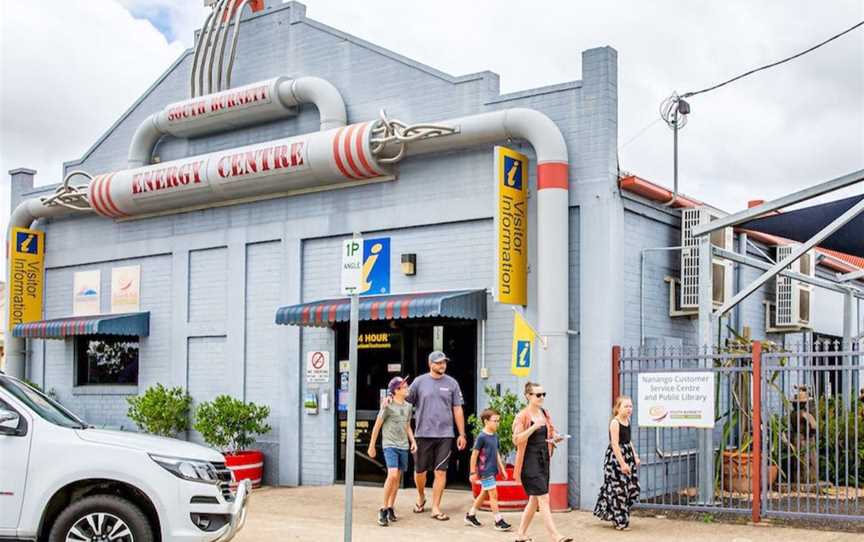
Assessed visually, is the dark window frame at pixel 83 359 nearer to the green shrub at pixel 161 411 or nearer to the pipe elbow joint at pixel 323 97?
the green shrub at pixel 161 411

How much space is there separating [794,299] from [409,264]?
6687 millimetres

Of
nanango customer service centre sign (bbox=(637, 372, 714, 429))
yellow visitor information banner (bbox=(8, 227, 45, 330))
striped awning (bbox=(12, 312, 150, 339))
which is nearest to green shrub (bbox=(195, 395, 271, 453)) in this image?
striped awning (bbox=(12, 312, 150, 339))

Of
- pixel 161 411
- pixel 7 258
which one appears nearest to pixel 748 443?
pixel 161 411

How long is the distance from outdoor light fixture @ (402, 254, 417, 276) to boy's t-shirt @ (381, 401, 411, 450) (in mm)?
2782

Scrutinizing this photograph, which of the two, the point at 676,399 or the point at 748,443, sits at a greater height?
the point at 676,399

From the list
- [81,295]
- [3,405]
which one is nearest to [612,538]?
[3,405]

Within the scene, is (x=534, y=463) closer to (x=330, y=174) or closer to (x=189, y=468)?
(x=189, y=468)

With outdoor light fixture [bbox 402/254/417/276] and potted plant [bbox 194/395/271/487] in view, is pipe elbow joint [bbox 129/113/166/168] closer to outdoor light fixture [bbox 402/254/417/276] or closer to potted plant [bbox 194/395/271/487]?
potted plant [bbox 194/395/271/487]

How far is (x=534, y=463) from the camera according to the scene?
33.2 feet

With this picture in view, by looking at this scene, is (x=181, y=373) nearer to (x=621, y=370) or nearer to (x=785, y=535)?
(x=621, y=370)

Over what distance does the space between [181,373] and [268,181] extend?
378cm

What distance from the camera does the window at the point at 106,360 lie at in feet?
60.7

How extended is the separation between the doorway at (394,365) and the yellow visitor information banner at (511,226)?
3.72 feet

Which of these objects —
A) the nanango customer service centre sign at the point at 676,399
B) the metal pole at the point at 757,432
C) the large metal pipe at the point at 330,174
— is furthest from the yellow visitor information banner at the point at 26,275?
the metal pole at the point at 757,432
